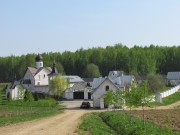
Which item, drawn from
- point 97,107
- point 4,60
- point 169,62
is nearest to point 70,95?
point 97,107

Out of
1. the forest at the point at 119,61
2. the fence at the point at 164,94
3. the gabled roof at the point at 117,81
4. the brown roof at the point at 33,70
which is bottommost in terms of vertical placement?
the fence at the point at 164,94

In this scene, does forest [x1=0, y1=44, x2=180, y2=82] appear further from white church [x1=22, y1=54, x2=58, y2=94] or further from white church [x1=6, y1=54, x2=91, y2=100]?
white church [x1=22, y1=54, x2=58, y2=94]

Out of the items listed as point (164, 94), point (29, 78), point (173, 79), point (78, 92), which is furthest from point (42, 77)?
point (173, 79)

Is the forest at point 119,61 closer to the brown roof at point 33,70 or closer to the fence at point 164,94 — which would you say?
the fence at point 164,94

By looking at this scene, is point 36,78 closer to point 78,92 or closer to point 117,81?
point 78,92

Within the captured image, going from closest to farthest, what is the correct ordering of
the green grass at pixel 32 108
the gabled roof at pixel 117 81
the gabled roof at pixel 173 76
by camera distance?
the green grass at pixel 32 108 < the gabled roof at pixel 117 81 < the gabled roof at pixel 173 76

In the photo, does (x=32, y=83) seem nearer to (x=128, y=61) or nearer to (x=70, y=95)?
(x=70, y=95)

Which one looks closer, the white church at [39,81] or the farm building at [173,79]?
the white church at [39,81]

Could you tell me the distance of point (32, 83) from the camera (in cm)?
7862

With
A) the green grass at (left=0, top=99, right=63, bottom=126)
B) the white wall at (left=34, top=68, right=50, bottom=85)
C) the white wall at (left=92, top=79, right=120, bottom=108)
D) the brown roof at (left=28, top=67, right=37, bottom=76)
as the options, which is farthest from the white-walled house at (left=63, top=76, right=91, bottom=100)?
the white wall at (left=92, top=79, right=120, bottom=108)

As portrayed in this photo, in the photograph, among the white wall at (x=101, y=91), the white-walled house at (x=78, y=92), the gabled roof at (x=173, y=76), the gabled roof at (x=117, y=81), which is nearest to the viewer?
the white wall at (x=101, y=91)

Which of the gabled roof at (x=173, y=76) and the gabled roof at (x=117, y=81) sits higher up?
the gabled roof at (x=173, y=76)

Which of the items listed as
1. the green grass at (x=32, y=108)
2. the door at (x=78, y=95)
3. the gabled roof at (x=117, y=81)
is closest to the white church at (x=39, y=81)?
the door at (x=78, y=95)

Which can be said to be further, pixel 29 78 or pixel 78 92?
pixel 29 78
